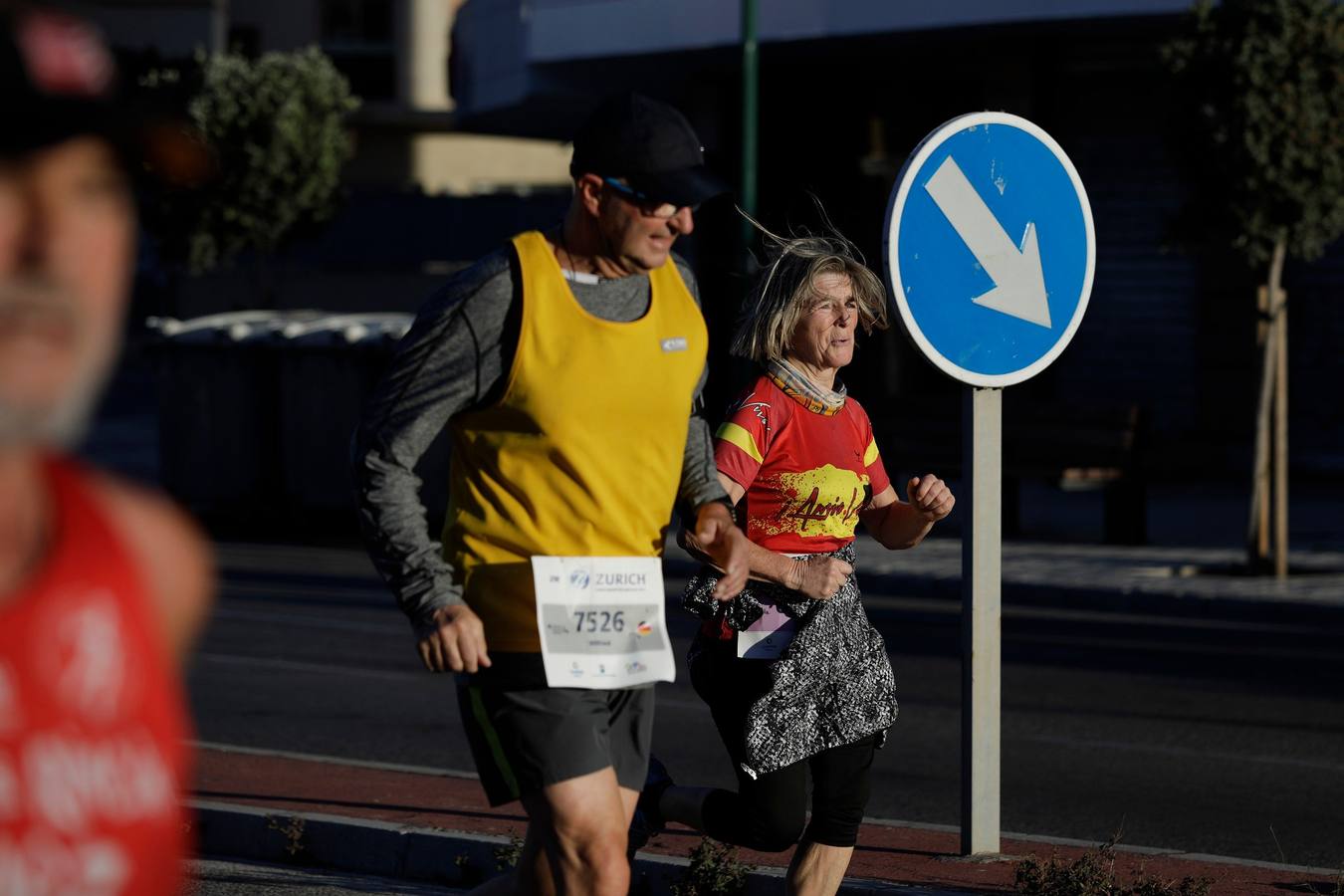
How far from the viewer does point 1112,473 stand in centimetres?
1675

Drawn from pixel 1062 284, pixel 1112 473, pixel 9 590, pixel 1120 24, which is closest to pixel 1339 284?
pixel 1120 24

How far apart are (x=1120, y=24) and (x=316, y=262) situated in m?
26.4

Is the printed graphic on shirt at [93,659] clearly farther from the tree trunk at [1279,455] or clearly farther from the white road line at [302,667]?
the tree trunk at [1279,455]

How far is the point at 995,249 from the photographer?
6016 millimetres

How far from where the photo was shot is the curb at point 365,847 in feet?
20.5

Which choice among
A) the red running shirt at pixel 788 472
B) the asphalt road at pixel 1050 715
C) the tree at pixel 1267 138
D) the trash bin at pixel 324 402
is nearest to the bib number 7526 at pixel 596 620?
the red running shirt at pixel 788 472

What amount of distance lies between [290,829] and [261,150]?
72.5 feet

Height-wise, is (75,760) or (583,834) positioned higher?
(75,760)

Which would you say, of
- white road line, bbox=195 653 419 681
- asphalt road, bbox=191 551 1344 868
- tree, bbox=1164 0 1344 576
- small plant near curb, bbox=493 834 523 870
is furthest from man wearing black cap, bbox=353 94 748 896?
tree, bbox=1164 0 1344 576

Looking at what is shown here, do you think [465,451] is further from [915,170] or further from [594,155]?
[915,170]

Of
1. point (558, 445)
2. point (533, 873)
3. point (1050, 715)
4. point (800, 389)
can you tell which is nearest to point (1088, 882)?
point (800, 389)

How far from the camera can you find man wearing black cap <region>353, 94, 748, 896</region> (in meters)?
4.09

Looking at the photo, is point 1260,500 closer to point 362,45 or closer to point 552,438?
point 552,438

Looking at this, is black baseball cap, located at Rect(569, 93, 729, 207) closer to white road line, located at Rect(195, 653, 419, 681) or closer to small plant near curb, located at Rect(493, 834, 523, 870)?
small plant near curb, located at Rect(493, 834, 523, 870)
